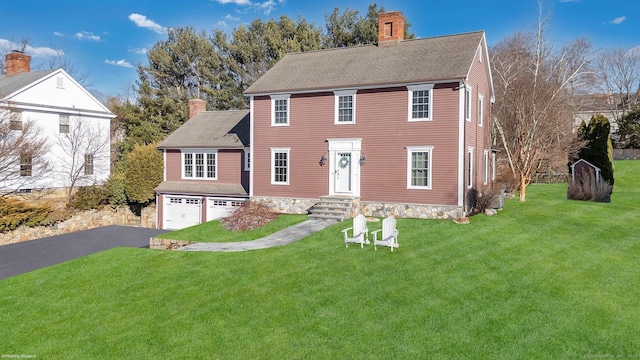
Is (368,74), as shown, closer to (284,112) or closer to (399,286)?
(284,112)

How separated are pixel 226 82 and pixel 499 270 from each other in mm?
40292

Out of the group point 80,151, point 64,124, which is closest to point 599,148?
point 80,151

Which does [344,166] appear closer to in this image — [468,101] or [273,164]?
[273,164]

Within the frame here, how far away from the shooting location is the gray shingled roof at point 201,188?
24500 millimetres

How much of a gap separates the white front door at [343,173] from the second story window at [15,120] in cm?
1967

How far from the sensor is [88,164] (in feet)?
98.3

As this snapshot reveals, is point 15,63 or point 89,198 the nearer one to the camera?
point 89,198

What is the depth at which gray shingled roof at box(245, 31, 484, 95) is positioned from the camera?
18.6 m

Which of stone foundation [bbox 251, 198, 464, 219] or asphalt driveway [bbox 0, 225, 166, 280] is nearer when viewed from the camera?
asphalt driveway [bbox 0, 225, 166, 280]

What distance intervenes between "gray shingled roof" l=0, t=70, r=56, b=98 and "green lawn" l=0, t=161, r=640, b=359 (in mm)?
18156

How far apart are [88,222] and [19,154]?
5810 mm

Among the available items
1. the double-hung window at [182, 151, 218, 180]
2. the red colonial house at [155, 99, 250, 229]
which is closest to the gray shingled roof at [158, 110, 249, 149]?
the red colonial house at [155, 99, 250, 229]

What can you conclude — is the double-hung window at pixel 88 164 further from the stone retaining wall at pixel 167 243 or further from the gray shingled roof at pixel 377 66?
the stone retaining wall at pixel 167 243

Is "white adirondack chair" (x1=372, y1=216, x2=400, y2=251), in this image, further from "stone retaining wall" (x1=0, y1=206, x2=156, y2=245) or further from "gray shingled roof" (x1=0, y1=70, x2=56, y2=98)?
"gray shingled roof" (x1=0, y1=70, x2=56, y2=98)
